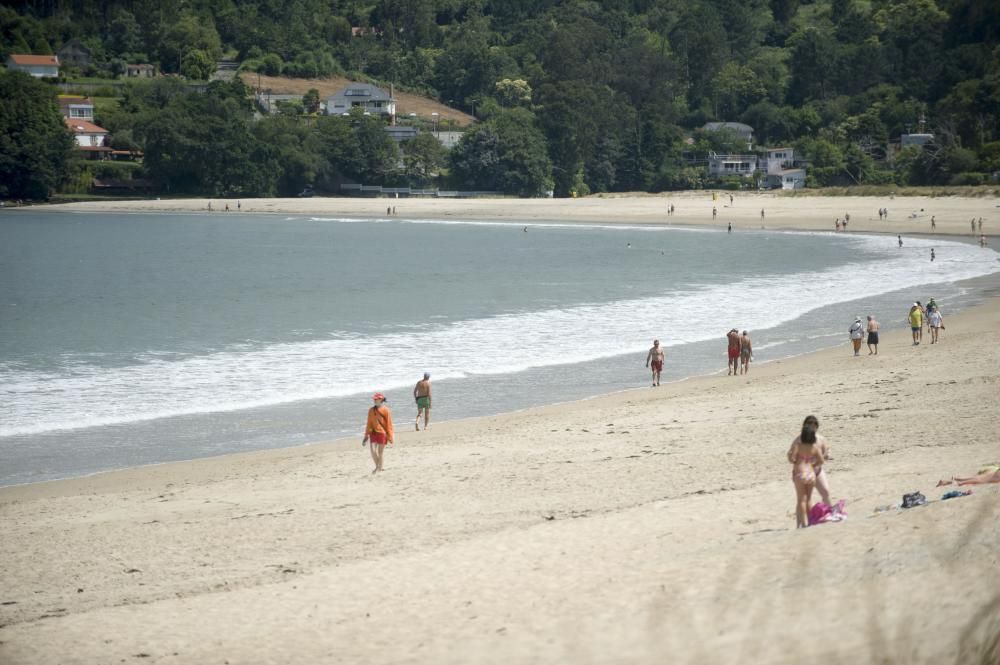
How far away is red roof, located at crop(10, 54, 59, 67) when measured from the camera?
13662 cm

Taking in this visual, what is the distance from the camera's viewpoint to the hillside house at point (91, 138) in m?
112

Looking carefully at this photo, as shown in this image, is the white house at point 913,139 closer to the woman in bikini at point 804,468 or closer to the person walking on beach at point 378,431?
the person walking on beach at point 378,431

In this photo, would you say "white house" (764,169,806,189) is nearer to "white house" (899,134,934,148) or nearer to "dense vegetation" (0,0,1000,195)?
"dense vegetation" (0,0,1000,195)

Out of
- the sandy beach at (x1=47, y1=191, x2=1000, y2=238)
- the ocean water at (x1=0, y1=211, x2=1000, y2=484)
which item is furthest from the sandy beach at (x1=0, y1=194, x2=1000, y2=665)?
the sandy beach at (x1=47, y1=191, x2=1000, y2=238)

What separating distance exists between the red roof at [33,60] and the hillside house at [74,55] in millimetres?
5565

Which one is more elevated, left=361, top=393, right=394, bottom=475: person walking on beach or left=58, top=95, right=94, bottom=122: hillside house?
left=58, top=95, right=94, bottom=122: hillside house

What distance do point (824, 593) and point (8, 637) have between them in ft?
19.7

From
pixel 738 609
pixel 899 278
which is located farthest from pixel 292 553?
pixel 899 278

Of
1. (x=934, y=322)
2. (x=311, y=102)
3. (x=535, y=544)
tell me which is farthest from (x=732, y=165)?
(x=535, y=544)

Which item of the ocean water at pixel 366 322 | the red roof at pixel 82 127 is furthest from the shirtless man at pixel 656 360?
the red roof at pixel 82 127

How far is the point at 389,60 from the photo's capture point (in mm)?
146625

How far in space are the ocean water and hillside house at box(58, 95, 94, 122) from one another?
Answer: 49.1 metres

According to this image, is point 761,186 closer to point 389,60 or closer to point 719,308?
point 389,60

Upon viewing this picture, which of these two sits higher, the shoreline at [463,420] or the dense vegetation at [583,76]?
the dense vegetation at [583,76]
